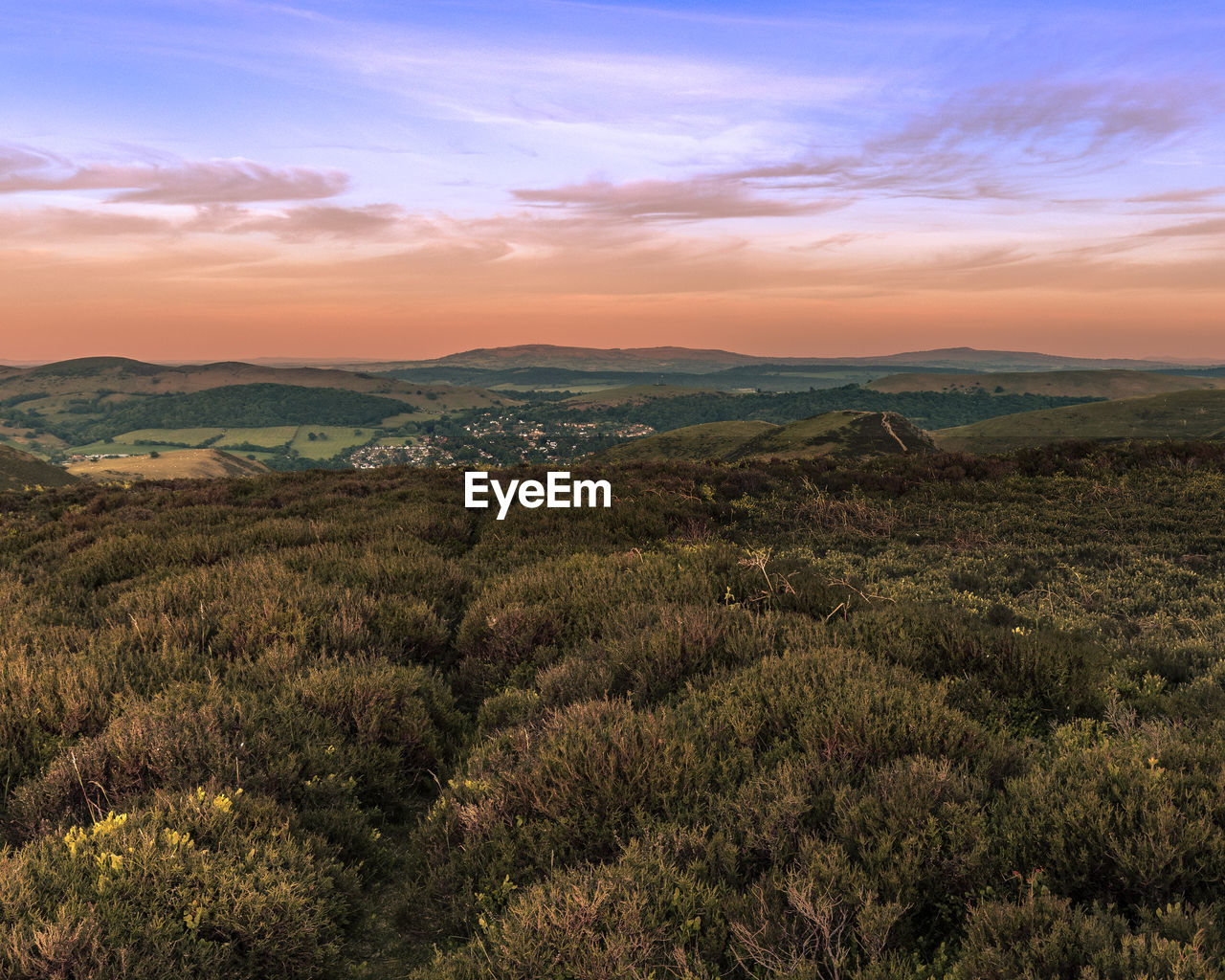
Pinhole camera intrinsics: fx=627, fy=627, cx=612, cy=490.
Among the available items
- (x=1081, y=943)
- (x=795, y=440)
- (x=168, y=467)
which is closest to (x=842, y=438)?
(x=795, y=440)

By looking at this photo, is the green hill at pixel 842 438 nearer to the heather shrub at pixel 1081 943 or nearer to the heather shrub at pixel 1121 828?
the heather shrub at pixel 1121 828

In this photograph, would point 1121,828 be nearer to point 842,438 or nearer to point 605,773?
point 605,773

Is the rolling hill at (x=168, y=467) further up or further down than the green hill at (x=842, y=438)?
further down

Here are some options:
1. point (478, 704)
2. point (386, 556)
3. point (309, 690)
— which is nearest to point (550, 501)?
point (386, 556)

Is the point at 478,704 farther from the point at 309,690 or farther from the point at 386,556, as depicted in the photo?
the point at 386,556

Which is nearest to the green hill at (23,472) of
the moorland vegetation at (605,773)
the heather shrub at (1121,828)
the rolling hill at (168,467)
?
the rolling hill at (168,467)

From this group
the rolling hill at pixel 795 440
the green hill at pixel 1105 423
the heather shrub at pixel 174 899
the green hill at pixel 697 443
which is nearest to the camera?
the heather shrub at pixel 174 899

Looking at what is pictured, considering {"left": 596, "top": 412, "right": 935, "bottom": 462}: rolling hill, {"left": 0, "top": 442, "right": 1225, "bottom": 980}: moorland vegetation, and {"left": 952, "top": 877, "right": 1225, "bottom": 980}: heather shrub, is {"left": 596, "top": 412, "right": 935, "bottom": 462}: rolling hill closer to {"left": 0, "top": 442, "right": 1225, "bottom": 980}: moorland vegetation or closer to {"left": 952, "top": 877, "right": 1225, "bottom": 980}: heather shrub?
{"left": 0, "top": 442, "right": 1225, "bottom": 980}: moorland vegetation
